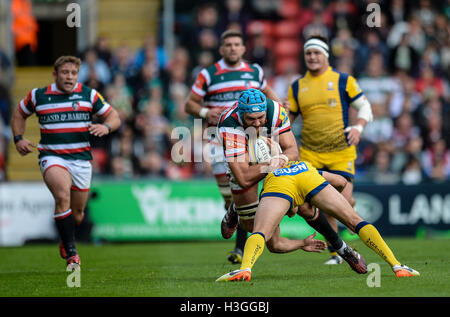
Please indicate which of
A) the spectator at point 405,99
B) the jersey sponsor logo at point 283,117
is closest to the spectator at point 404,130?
the spectator at point 405,99

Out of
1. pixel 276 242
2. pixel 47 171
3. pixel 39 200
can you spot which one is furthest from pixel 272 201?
pixel 39 200

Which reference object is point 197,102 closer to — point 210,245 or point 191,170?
point 210,245

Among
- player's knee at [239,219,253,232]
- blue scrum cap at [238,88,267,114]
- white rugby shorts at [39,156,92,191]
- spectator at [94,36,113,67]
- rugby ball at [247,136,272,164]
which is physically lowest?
player's knee at [239,219,253,232]

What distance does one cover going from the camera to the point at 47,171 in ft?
34.4

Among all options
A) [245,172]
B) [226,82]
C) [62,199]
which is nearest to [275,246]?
[245,172]

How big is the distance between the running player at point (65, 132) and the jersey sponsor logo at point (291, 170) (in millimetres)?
2801

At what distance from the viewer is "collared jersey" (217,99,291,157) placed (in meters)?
8.72

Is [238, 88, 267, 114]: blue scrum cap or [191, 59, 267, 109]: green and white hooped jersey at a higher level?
[191, 59, 267, 109]: green and white hooped jersey

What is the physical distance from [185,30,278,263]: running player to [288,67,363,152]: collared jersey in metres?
0.54

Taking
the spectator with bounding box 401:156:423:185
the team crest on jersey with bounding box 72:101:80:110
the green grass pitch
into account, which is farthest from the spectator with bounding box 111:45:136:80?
the team crest on jersey with bounding box 72:101:80:110

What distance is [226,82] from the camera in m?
11.3

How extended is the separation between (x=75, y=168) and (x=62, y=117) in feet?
2.17

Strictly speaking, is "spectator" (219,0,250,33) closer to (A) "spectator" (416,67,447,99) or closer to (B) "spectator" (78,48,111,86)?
(B) "spectator" (78,48,111,86)

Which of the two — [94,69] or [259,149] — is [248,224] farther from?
[94,69]
